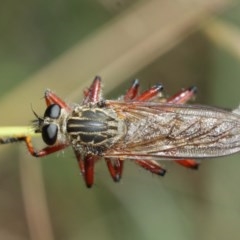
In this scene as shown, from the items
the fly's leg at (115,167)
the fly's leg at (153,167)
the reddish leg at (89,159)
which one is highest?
the reddish leg at (89,159)

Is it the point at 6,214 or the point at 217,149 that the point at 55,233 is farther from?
the point at 217,149

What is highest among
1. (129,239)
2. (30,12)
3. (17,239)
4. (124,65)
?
(30,12)

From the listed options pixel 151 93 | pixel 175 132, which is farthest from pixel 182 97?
pixel 175 132

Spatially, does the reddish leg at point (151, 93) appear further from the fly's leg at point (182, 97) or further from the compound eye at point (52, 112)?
the compound eye at point (52, 112)

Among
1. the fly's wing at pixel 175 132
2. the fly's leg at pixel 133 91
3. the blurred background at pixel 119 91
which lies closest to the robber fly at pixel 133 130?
the fly's wing at pixel 175 132

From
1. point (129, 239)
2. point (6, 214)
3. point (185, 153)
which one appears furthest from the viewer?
point (6, 214)

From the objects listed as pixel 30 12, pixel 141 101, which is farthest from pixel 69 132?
pixel 30 12
